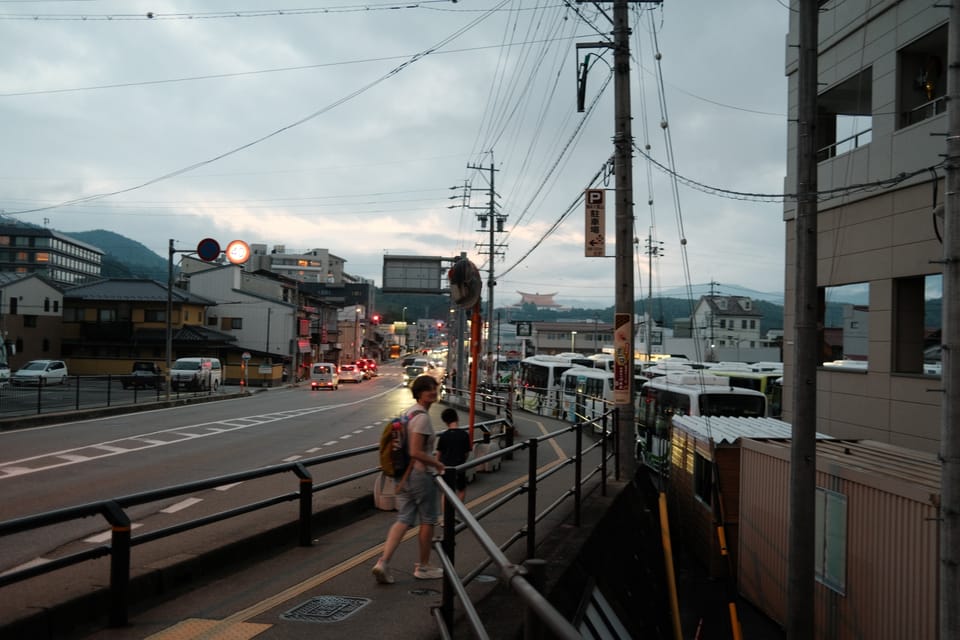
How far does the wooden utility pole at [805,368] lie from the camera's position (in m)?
7.71

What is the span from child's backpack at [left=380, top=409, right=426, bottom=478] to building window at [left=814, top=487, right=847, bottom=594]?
16.9 ft

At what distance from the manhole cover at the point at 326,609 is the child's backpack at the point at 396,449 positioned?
41.9 inches

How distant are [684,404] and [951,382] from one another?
43.2 feet

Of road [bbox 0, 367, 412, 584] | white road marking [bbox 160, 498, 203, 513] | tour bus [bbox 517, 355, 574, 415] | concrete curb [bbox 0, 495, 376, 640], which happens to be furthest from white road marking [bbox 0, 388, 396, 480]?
tour bus [bbox 517, 355, 574, 415]

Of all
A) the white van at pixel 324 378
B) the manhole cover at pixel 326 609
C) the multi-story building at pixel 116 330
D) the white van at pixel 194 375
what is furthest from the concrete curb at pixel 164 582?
the multi-story building at pixel 116 330

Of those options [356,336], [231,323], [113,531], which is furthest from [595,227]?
[356,336]

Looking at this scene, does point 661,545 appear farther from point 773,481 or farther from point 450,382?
point 450,382

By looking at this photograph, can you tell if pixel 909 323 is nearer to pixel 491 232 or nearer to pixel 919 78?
pixel 919 78

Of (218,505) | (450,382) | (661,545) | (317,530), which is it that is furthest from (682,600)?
(450,382)

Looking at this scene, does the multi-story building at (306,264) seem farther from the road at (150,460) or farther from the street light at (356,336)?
the road at (150,460)

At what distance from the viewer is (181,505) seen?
33.7 feet

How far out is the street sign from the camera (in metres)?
14.6

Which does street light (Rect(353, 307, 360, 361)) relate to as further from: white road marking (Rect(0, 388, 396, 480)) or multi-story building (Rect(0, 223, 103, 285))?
white road marking (Rect(0, 388, 396, 480))

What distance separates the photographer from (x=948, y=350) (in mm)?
6191
